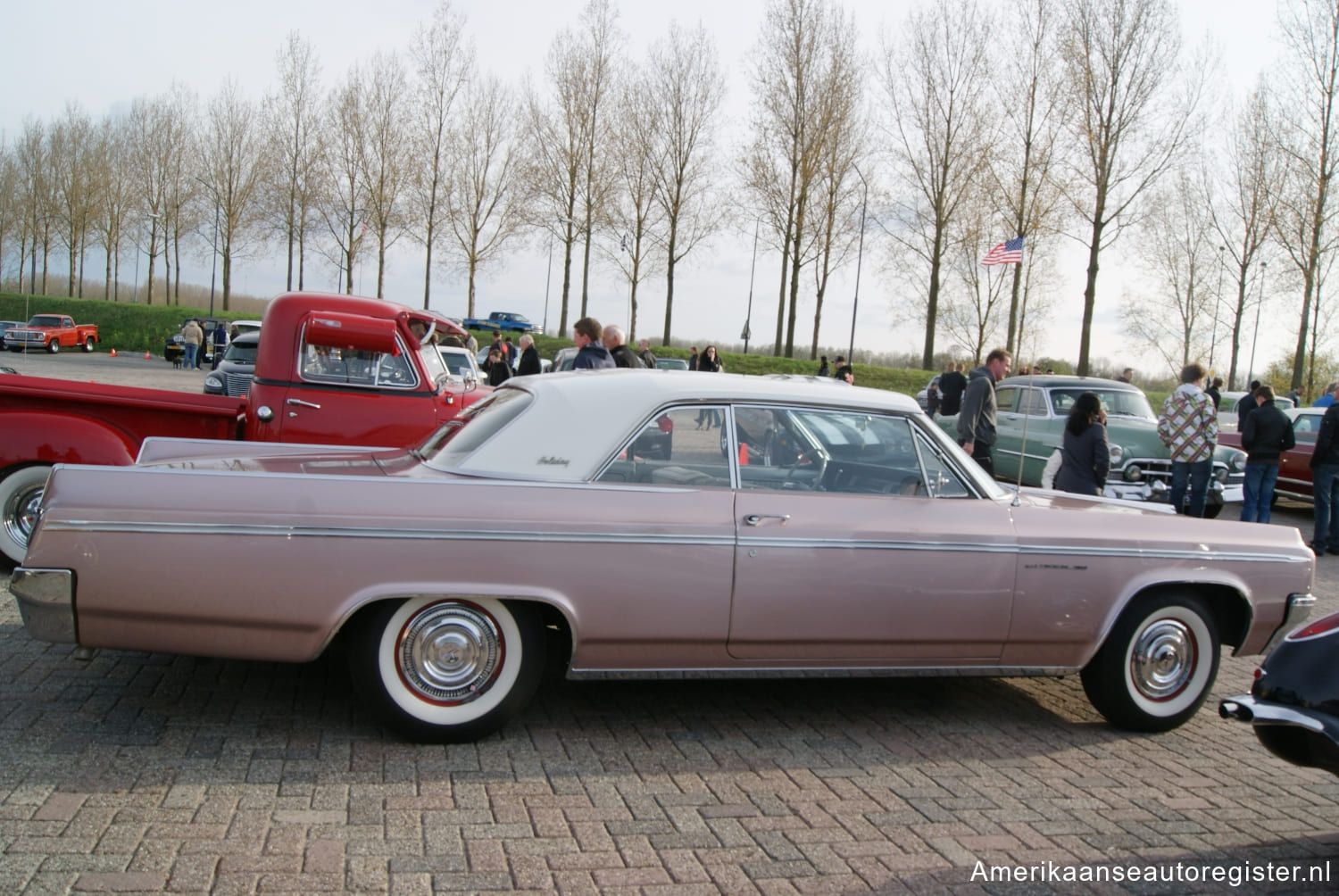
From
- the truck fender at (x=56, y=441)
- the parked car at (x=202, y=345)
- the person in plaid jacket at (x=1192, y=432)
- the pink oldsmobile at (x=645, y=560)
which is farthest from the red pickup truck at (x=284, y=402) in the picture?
the parked car at (x=202, y=345)

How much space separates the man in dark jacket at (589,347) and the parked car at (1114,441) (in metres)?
4.96

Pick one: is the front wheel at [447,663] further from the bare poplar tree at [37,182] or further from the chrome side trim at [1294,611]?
the bare poplar tree at [37,182]

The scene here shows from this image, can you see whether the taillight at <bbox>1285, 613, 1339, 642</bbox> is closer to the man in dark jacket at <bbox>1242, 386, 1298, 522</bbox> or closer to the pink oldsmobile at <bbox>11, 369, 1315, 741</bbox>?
the pink oldsmobile at <bbox>11, 369, 1315, 741</bbox>

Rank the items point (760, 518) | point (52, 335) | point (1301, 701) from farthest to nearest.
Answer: point (52, 335) < point (760, 518) < point (1301, 701)

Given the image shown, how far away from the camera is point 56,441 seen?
20.2 ft

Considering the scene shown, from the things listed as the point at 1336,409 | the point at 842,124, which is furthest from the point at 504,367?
the point at 842,124

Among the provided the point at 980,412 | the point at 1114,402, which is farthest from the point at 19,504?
the point at 1114,402

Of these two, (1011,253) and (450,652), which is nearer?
(450,652)

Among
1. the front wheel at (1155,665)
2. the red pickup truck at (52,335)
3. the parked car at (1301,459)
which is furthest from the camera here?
the red pickup truck at (52,335)

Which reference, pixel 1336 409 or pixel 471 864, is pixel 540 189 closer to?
pixel 1336 409

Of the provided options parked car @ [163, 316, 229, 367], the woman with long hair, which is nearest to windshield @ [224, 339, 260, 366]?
the woman with long hair

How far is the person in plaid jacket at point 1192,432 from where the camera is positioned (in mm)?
10109

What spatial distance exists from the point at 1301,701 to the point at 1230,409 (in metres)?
24.2

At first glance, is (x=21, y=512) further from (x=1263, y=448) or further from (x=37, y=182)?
(x=37, y=182)
